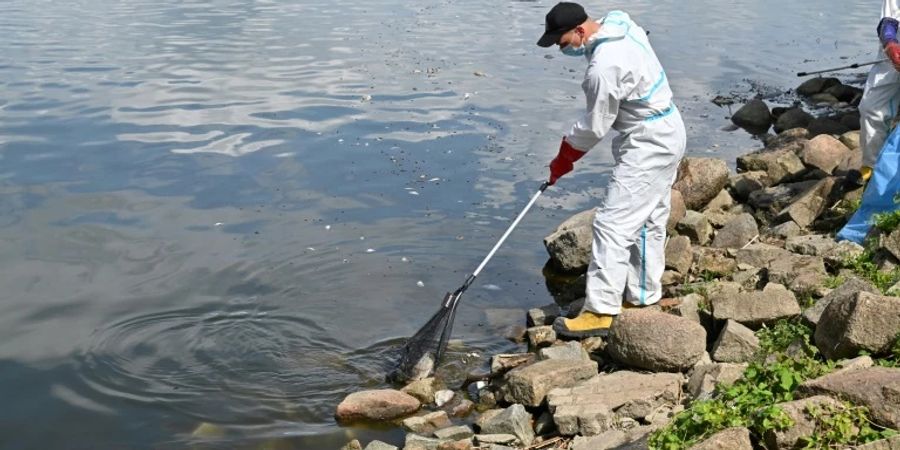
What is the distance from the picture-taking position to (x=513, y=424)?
579 cm

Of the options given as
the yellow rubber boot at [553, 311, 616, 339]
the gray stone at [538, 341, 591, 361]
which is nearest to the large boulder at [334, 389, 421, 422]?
the gray stone at [538, 341, 591, 361]

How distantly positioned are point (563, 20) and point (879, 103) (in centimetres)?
372

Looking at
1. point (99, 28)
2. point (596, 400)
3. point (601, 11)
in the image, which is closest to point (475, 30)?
point (601, 11)

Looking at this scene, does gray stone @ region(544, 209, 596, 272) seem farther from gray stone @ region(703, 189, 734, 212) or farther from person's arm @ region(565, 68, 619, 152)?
person's arm @ region(565, 68, 619, 152)

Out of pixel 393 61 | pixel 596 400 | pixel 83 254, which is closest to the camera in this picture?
pixel 596 400

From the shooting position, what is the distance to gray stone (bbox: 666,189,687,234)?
9242 millimetres

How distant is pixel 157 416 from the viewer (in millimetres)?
6566

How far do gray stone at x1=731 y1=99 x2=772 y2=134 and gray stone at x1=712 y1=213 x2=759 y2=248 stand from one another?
6.96 meters

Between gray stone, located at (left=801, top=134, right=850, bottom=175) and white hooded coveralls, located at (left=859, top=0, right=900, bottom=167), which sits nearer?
white hooded coveralls, located at (left=859, top=0, right=900, bottom=167)

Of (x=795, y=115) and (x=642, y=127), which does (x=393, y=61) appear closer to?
(x=795, y=115)

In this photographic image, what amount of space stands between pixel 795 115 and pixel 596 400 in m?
10.8

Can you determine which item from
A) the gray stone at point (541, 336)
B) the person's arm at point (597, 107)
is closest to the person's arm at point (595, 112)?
the person's arm at point (597, 107)

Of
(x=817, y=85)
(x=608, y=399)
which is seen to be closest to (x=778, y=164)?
(x=608, y=399)

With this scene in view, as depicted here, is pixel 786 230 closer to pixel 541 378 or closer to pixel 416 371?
pixel 541 378
